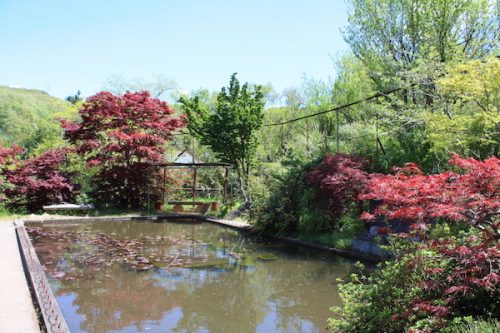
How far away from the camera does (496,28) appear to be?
1183cm

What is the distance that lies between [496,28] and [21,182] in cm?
1551

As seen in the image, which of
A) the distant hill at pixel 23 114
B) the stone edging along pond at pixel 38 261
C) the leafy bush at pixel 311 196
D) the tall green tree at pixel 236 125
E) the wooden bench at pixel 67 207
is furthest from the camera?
the distant hill at pixel 23 114

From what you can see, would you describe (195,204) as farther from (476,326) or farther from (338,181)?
(476,326)

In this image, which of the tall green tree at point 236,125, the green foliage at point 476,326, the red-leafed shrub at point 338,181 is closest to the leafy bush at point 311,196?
the red-leafed shrub at point 338,181

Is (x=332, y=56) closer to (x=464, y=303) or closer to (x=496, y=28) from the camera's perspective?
(x=496, y=28)

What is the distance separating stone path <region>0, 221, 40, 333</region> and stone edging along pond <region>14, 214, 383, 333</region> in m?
0.10

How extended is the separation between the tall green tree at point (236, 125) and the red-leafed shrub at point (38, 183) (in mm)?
5298

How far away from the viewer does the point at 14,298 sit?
5.27 metres

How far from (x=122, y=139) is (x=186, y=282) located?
354 inches

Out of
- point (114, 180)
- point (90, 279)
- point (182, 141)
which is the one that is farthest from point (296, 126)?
point (90, 279)

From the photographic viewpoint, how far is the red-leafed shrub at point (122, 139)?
49.8 ft

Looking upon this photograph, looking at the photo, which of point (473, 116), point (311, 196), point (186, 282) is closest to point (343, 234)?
point (311, 196)

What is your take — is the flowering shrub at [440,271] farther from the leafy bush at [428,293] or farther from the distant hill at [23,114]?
the distant hill at [23,114]

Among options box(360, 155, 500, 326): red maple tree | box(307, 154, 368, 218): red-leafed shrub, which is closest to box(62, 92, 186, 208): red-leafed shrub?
box(307, 154, 368, 218): red-leafed shrub
